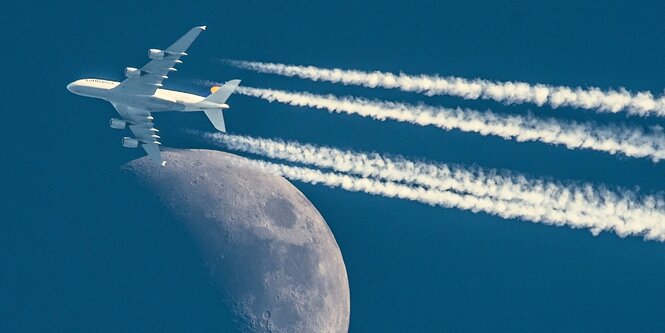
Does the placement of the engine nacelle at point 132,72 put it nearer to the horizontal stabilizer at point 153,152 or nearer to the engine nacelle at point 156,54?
the engine nacelle at point 156,54

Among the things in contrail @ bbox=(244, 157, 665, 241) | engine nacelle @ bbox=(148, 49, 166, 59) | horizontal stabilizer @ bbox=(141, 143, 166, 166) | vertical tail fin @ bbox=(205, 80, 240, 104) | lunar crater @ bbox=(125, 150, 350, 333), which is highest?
engine nacelle @ bbox=(148, 49, 166, 59)

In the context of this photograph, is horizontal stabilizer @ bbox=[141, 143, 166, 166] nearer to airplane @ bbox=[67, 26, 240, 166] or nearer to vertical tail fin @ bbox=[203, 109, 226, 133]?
airplane @ bbox=[67, 26, 240, 166]

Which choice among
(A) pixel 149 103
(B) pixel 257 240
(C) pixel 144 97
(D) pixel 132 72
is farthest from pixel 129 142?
(B) pixel 257 240

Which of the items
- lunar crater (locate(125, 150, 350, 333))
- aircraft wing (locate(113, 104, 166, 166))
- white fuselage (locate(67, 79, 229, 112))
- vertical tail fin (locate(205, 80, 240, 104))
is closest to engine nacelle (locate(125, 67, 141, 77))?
white fuselage (locate(67, 79, 229, 112))

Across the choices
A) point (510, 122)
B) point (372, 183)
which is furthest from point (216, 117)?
point (510, 122)

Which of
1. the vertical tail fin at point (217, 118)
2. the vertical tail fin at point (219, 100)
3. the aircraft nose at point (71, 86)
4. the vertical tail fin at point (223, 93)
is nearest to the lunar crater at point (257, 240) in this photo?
the vertical tail fin at point (217, 118)

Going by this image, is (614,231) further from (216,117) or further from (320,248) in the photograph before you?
(216,117)
